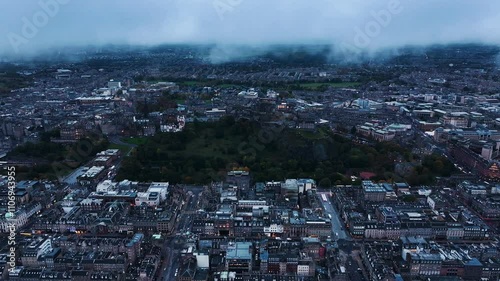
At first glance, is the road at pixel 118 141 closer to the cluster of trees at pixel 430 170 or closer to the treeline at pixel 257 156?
the treeline at pixel 257 156

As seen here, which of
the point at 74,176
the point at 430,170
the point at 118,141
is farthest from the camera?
the point at 118,141

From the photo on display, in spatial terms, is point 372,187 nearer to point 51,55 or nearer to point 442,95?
point 442,95

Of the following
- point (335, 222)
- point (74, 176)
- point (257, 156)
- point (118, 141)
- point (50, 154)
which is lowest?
point (118, 141)

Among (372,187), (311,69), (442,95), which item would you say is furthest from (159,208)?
(311,69)

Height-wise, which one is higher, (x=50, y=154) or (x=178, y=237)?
(x=50, y=154)

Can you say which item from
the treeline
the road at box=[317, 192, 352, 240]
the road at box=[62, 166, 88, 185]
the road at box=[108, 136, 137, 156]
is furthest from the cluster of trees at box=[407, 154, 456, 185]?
the road at box=[108, 136, 137, 156]

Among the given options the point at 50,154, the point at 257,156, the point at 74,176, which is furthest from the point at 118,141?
the point at 257,156

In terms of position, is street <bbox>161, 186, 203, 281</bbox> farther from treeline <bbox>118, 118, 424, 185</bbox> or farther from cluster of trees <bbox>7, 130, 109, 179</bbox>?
cluster of trees <bbox>7, 130, 109, 179</bbox>

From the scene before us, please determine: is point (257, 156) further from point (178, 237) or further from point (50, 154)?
point (50, 154)

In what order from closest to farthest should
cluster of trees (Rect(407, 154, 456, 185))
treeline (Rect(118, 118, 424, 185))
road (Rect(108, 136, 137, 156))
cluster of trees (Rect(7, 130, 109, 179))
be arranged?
cluster of trees (Rect(407, 154, 456, 185)), treeline (Rect(118, 118, 424, 185)), cluster of trees (Rect(7, 130, 109, 179)), road (Rect(108, 136, 137, 156))

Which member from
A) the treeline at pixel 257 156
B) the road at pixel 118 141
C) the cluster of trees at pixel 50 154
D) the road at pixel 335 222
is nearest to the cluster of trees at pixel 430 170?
the treeline at pixel 257 156

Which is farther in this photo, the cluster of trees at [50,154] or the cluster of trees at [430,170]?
the cluster of trees at [50,154]
